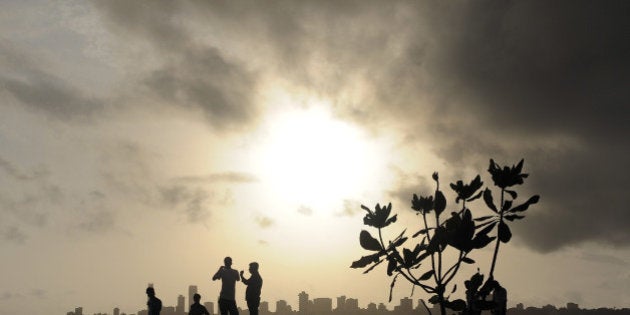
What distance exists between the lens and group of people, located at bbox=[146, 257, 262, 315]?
2044 cm

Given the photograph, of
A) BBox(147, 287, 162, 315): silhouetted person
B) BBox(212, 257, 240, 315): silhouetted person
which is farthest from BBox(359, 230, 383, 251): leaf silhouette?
BBox(147, 287, 162, 315): silhouetted person

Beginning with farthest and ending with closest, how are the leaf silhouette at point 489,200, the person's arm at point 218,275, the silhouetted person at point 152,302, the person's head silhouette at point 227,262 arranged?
the silhouetted person at point 152,302 → the person's head silhouette at point 227,262 → the person's arm at point 218,275 → the leaf silhouette at point 489,200

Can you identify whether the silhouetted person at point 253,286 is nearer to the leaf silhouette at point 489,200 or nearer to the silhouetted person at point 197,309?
the silhouetted person at point 197,309

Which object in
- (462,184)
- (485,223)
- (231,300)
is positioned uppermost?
(462,184)

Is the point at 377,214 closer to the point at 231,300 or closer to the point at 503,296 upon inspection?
the point at 503,296

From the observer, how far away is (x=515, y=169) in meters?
8.28

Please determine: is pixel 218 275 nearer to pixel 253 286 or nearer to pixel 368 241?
pixel 253 286

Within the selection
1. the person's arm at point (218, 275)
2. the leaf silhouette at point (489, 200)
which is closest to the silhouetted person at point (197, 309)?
the person's arm at point (218, 275)

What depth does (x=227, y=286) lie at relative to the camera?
2052cm

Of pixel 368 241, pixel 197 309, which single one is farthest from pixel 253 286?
pixel 368 241

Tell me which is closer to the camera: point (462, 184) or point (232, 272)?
point (462, 184)

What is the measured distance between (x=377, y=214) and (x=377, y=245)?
0.53 metres

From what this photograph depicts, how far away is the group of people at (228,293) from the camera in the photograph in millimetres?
20438

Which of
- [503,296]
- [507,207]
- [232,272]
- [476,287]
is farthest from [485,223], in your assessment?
[232,272]
